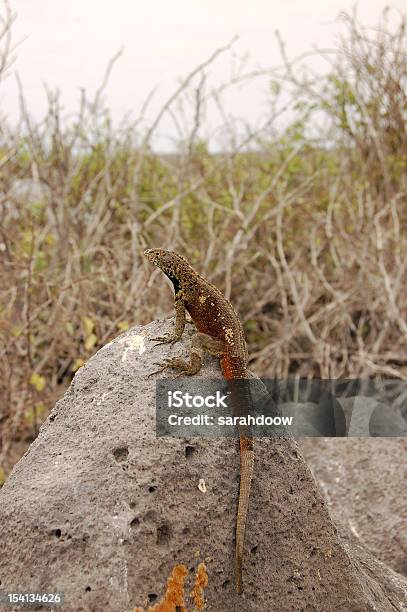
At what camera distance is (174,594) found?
8.35 feet

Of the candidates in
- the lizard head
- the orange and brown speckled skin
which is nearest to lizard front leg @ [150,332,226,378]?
the orange and brown speckled skin

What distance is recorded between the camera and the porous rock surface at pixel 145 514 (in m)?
2.54

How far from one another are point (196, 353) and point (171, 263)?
532 millimetres

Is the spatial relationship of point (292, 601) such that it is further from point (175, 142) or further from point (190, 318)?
point (175, 142)

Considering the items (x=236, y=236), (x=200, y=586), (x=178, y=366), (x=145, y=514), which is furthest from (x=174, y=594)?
(x=236, y=236)

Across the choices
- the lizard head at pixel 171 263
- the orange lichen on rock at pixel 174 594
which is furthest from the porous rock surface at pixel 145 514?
the lizard head at pixel 171 263

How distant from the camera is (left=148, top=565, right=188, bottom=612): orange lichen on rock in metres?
2.52

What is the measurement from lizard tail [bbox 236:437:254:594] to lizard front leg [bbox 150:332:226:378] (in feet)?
1.17

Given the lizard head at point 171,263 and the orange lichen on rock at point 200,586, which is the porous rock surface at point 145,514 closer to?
the orange lichen on rock at point 200,586

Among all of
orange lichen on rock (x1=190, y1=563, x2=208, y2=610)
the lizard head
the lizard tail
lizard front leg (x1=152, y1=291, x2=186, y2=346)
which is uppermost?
the lizard head

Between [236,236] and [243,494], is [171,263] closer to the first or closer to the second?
[243,494]

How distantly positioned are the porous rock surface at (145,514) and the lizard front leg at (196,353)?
0.06 metres

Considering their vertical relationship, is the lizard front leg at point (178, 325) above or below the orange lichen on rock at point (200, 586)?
above

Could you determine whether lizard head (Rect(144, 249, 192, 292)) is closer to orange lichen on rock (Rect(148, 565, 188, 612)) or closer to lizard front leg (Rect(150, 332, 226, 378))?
lizard front leg (Rect(150, 332, 226, 378))
